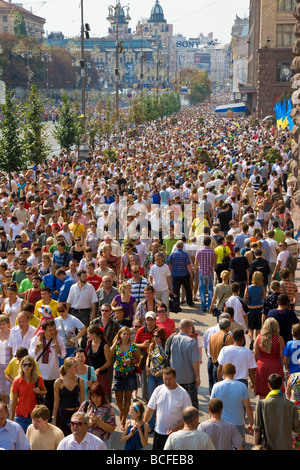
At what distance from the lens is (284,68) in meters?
73.8

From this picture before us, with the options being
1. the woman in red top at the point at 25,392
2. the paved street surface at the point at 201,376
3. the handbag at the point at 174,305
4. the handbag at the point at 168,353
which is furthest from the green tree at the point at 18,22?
the woman in red top at the point at 25,392

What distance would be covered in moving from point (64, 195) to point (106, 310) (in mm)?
10131

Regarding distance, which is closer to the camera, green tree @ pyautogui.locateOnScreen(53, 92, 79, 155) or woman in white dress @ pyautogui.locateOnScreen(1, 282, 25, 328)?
woman in white dress @ pyautogui.locateOnScreen(1, 282, 25, 328)

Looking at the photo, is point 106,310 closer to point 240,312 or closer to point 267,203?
point 240,312

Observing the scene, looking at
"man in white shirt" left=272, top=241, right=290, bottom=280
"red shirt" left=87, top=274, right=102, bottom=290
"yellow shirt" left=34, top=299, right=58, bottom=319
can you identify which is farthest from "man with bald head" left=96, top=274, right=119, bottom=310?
"man in white shirt" left=272, top=241, right=290, bottom=280

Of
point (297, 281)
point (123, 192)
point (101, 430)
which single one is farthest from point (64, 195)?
point (101, 430)

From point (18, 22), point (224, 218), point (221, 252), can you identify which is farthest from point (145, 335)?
point (18, 22)

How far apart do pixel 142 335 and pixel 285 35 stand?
68.2 m

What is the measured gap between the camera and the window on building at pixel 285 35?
7256cm

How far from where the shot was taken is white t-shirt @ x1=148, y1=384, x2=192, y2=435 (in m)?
7.03

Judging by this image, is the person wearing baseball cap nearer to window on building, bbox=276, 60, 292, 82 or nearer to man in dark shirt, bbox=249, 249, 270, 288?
man in dark shirt, bbox=249, 249, 270, 288

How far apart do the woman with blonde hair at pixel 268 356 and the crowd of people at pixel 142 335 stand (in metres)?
0.01

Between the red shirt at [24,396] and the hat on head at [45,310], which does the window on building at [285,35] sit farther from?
the red shirt at [24,396]

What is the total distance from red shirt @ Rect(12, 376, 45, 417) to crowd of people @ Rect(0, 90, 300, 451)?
12mm
